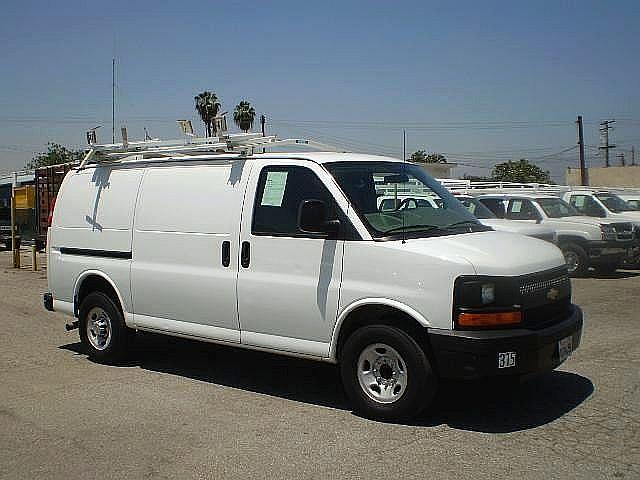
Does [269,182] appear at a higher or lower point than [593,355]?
higher

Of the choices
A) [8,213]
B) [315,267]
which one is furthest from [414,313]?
[8,213]

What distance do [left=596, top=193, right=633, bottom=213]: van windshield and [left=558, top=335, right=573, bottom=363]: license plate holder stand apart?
1319 centimetres

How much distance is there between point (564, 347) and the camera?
5957mm

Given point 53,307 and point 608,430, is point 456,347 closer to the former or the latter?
point 608,430

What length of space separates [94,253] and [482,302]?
4.54m

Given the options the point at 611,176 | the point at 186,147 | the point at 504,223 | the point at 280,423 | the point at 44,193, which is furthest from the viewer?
the point at 611,176

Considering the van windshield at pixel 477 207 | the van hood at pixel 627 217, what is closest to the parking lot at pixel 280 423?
the van windshield at pixel 477 207

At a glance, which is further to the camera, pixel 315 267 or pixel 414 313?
pixel 315 267

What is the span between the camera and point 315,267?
624cm

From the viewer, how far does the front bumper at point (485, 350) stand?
17.7ft

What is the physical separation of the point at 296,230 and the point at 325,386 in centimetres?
161

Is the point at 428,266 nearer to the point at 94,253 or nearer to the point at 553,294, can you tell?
the point at 553,294

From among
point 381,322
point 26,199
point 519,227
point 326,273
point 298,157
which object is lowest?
point 381,322

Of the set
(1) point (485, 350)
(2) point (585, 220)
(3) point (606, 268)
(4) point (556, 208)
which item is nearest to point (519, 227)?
(4) point (556, 208)
